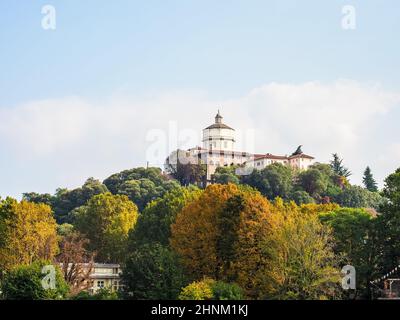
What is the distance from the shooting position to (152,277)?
53.5 metres

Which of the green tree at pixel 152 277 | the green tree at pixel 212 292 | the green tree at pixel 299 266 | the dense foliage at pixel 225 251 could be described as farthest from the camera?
the green tree at pixel 152 277

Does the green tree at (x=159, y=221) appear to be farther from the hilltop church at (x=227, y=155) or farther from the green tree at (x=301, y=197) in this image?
the hilltop church at (x=227, y=155)

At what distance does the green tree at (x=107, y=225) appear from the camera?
8388cm

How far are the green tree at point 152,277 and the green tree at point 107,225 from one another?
26.4 m

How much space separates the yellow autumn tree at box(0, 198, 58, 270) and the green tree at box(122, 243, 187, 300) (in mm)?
14952

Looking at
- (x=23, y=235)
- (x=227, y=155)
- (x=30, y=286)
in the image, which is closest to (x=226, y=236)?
(x=30, y=286)

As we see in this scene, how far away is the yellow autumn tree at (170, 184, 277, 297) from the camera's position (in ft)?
177

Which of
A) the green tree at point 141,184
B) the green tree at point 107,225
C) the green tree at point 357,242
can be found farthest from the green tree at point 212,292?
the green tree at point 141,184

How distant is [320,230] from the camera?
55531mm

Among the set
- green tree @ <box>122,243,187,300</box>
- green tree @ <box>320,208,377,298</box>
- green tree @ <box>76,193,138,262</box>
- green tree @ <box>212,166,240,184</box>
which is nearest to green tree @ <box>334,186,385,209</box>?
green tree @ <box>212,166,240,184</box>

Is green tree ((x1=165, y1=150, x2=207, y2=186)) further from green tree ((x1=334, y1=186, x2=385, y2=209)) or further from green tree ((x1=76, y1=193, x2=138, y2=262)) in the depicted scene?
green tree ((x1=76, y1=193, x2=138, y2=262))

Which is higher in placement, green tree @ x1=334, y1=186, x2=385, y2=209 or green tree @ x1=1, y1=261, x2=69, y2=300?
green tree @ x1=334, y1=186, x2=385, y2=209
